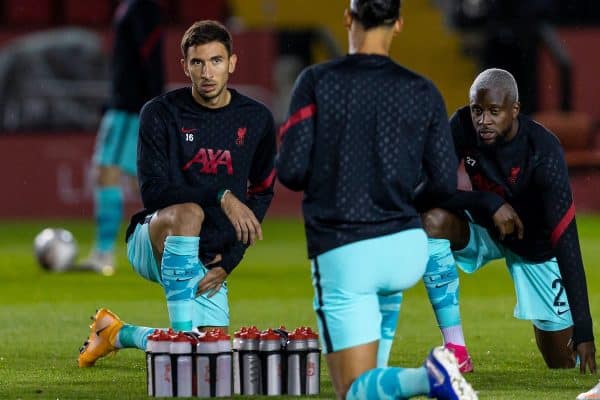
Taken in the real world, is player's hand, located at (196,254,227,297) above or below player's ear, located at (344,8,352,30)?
below

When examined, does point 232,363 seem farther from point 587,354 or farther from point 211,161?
point 587,354

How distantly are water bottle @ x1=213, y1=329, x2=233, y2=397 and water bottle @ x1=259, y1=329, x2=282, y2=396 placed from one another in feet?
0.50

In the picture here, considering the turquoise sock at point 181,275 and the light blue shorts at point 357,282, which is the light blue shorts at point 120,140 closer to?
the turquoise sock at point 181,275

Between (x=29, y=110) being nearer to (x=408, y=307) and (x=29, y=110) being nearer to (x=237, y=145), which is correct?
(x=408, y=307)

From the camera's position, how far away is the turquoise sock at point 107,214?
12305 millimetres

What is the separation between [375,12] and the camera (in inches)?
210

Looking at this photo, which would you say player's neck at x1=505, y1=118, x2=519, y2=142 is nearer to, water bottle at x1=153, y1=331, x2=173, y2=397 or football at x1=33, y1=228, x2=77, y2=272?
water bottle at x1=153, y1=331, x2=173, y2=397

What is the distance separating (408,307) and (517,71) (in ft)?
40.3

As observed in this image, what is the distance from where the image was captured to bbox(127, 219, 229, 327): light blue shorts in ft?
23.1

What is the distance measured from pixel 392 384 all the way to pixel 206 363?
1.10m

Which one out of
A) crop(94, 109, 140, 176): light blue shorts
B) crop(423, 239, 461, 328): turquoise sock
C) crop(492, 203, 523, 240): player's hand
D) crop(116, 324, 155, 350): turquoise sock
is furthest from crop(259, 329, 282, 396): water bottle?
crop(94, 109, 140, 176): light blue shorts

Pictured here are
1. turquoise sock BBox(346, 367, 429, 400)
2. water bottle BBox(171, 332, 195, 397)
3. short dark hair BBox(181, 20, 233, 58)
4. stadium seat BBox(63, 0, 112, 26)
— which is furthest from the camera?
stadium seat BBox(63, 0, 112, 26)

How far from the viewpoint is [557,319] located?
7.39 m

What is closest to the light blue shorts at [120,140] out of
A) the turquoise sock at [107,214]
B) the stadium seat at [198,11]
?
the turquoise sock at [107,214]
